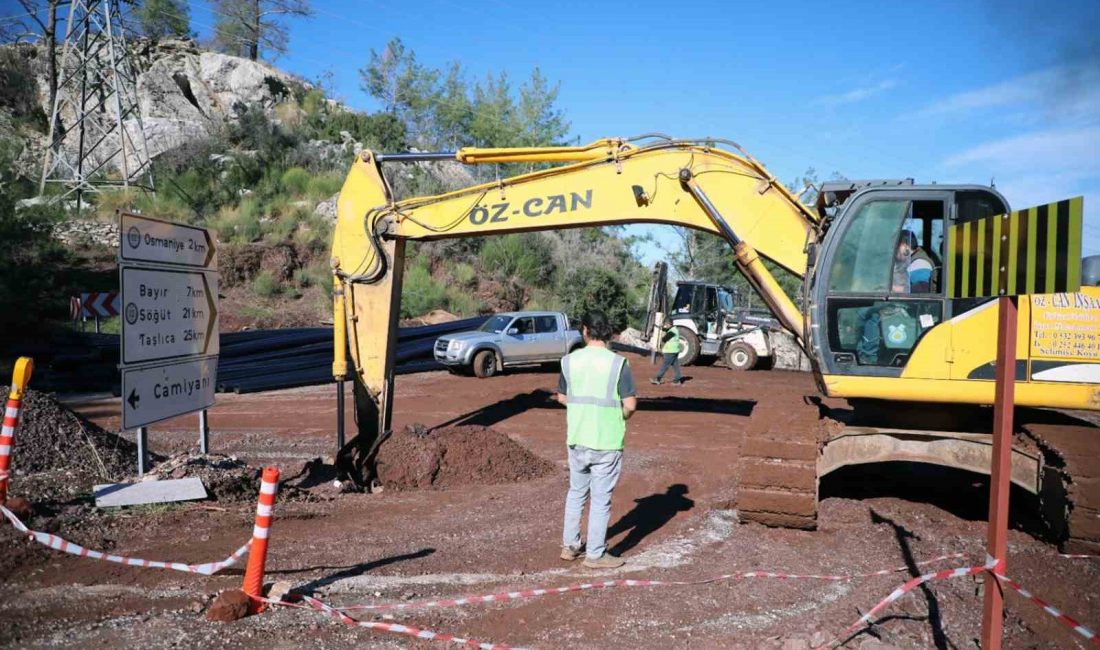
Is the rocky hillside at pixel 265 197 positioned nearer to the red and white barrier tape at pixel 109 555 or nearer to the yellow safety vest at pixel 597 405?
the red and white barrier tape at pixel 109 555

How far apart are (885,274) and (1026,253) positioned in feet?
13.3

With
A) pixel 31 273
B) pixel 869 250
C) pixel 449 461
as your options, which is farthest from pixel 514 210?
pixel 31 273

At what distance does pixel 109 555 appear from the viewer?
5938 mm

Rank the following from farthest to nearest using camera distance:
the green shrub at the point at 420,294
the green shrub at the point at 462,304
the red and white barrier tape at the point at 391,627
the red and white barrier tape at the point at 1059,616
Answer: the green shrub at the point at 462,304 < the green shrub at the point at 420,294 < the red and white barrier tape at the point at 391,627 < the red and white barrier tape at the point at 1059,616

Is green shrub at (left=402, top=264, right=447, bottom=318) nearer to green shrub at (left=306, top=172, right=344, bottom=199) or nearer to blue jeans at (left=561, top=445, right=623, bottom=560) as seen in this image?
green shrub at (left=306, top=172, right=344, bottom=199)

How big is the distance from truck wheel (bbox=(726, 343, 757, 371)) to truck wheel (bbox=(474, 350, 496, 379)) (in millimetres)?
7417

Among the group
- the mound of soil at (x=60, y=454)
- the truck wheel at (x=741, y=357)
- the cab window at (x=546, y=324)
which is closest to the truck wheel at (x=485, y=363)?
the cab window at (x=546, y=324)

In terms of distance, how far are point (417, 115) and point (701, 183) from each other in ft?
152

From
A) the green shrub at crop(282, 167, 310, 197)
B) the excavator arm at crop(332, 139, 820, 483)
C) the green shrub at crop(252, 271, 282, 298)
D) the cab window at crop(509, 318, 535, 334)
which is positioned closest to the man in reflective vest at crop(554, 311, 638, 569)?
the excavator arm at crop(332, 139, 820, 483)

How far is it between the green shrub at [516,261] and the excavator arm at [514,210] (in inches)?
921

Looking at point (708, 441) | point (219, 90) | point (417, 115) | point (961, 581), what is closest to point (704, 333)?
point (708, 441)

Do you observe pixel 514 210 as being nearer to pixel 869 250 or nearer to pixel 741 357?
pixel 869 250

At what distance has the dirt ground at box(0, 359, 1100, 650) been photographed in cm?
498

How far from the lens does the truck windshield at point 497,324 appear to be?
68.5ft
